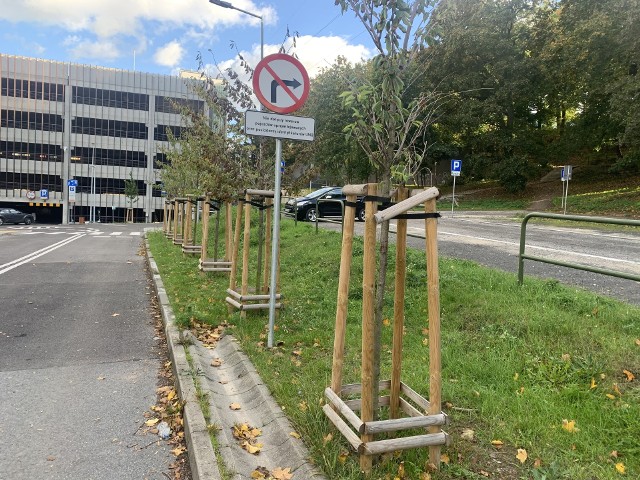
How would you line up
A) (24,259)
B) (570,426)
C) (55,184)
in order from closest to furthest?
1. (570,426)
2. (24,259)
3. (55,184)

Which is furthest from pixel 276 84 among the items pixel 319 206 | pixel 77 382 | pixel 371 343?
pixel 319 206

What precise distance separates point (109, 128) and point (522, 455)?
7081 cm

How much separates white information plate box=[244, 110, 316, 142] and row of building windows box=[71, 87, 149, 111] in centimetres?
6787

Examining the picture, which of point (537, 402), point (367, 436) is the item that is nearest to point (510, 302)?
point (537, 402)

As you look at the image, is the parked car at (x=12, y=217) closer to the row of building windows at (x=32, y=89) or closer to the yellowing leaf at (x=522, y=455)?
the row of building windows at (x=32, y=89)

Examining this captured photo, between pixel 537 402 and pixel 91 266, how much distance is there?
1169 centimetres

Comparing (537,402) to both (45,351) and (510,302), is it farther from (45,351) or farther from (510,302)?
(45,351)

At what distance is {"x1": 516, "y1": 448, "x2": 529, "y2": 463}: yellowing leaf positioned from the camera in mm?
2911

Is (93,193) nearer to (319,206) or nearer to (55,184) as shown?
(55,184)

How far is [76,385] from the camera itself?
15.0 ft

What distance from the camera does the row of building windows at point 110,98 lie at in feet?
210

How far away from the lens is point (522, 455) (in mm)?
2943

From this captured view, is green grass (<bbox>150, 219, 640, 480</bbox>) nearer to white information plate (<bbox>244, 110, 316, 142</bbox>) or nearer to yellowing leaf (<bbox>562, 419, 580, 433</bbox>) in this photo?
yellowing leaf (<bbox>562, 419, 580, 433</bbox>)

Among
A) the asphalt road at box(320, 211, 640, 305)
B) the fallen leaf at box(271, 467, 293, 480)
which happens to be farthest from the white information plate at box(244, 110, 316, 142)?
the asphalt road at box(320, 211, 640, 305)
